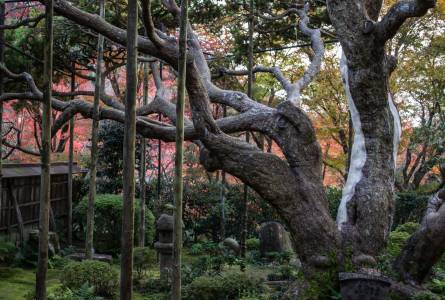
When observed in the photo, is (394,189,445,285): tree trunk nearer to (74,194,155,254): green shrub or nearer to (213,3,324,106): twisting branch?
(213,3,324,106): twisting branch

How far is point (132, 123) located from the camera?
4.56 meters

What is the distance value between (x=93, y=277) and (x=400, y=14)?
5771mm

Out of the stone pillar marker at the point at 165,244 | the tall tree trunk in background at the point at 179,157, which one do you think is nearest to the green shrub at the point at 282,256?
the stone pillar marker at the point at 165,244

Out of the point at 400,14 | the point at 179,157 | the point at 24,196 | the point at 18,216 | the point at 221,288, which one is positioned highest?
the point at 400,14

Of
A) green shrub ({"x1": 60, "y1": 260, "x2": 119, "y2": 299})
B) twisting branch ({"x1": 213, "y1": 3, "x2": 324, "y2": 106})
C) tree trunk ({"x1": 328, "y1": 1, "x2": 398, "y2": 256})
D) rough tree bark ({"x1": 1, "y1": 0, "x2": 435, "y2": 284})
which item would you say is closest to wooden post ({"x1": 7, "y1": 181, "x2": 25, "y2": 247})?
green shrub ({"x1": 60, "y1": 260, "x2": 119, "y2": 299})

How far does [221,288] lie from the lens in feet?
24.5

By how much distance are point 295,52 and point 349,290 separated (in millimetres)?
12630

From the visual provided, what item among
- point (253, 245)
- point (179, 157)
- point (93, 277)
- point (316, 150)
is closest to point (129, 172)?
point (179, 157)

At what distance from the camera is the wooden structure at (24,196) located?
38.0ft

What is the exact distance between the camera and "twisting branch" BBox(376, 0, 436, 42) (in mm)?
6324

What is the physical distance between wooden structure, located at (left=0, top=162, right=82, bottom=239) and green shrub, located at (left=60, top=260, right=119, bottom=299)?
169 inches

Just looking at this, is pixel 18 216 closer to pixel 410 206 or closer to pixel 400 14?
pixel 400 14

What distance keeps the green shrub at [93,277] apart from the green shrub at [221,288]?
4.26 feet

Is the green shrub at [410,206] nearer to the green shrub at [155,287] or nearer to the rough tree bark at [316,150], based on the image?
the rough tree bark at [316,150]
